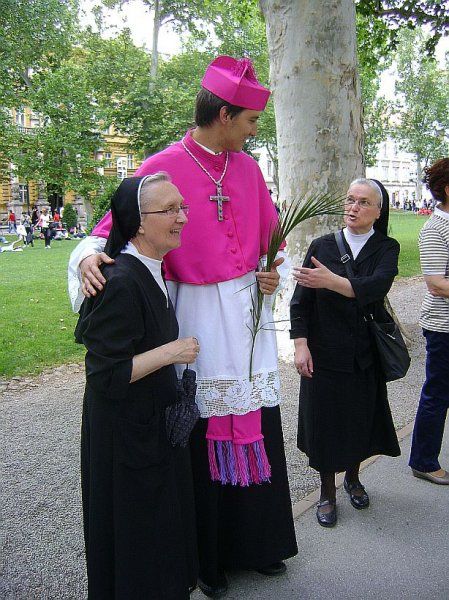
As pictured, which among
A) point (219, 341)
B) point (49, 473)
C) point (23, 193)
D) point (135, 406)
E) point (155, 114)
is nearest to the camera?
point (135, 406)

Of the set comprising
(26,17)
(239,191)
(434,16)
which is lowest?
(239,191)

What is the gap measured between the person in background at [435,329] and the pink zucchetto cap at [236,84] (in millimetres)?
1658

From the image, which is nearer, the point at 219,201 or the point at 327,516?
the point at 219,201

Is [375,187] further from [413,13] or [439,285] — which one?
[413,13]

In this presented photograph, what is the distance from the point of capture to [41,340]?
847 centimetres

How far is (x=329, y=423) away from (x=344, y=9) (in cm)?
500

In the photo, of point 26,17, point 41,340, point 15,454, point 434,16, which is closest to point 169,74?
point 26,17

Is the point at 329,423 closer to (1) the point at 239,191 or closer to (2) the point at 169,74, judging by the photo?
(1) the point at 239,191

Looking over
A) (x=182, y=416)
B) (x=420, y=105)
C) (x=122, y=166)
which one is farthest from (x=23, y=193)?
(x=182, y=416)

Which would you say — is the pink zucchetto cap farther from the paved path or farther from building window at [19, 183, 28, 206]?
building window at [19, 183, 28, 206]

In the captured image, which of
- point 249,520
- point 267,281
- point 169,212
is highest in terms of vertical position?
point 169,212

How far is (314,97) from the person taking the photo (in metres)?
6.75

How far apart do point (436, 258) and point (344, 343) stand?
35.2 inches

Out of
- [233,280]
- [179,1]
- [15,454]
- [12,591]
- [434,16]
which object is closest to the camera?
[233,280]
